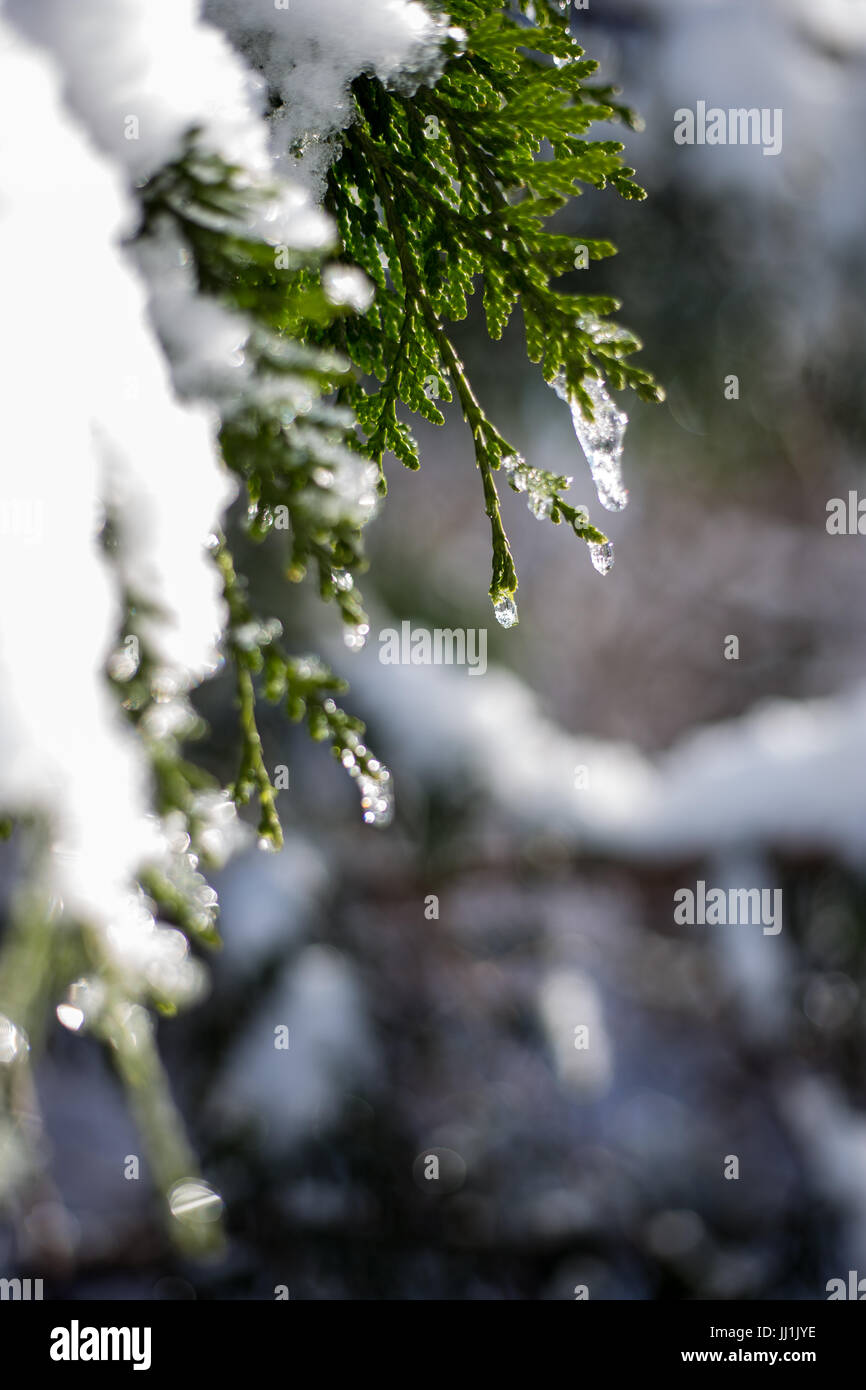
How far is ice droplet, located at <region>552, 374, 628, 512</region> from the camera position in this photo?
82cm

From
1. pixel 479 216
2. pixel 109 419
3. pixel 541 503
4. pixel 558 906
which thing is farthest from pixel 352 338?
pixel 558 906

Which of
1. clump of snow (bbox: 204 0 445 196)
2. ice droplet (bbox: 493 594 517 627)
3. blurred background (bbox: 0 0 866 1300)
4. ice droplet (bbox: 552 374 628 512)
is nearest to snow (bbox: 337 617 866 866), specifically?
blurred background (bbox: 0 0 866 1300)

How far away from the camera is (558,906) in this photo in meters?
3.30

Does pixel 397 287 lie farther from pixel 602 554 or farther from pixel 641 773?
pixel 641 773

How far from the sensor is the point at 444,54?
80 centimetres

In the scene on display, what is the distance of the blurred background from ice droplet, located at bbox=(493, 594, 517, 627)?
5.17 feet

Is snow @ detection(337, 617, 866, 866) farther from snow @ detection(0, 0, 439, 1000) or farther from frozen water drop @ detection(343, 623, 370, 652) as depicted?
snow @ detection(0, 0, 439, 1000)

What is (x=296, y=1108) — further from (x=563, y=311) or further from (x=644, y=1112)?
(x=563, y=311)

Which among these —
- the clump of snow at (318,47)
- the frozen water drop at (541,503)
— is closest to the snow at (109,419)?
the clump of snow at (318,47)

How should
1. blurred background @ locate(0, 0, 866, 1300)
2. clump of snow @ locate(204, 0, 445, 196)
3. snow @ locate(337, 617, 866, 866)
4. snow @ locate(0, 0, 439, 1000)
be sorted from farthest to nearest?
1. blurred background @ locate(0, 0, 866, 1300)
2. snow @ locate(337, 617, 866, 866)
3. clump of snow @ locate(204, 0, 445, 196)
4. snow @ locate(0, 0, 439, 1000)

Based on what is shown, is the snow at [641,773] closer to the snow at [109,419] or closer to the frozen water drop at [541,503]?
the frozen water drop at [541,503]
